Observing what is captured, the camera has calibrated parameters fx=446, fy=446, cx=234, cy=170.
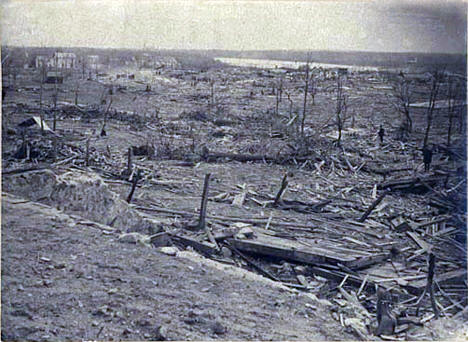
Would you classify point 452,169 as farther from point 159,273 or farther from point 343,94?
point 159,273

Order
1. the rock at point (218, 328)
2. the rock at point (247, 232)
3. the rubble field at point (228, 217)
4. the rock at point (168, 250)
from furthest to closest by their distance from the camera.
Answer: the rock at point (247, 232) → the rock at point (168, 250) → the rubble field at point (228, 217) → the rock at point (218, 328)

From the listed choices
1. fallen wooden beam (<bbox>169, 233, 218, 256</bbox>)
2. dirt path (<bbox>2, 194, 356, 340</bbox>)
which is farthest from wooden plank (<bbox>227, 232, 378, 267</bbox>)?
dirt path (<bbox>2, 194, 356, 340</bbox>)

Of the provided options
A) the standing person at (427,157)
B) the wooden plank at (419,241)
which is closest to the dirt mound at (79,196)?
the wooden plank at (419,241)

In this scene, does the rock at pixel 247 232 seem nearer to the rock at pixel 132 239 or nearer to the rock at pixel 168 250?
the rock at pixel 168 250

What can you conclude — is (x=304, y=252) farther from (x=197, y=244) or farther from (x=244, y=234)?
(x=197, y=244)

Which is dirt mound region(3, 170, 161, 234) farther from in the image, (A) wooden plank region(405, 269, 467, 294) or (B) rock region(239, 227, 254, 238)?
(A) wooden plank region(405, 269, 467, 294)

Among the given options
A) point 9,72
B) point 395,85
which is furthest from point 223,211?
point 395,85

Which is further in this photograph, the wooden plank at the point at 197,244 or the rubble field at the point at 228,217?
the wooden plank at the point at 197,244
